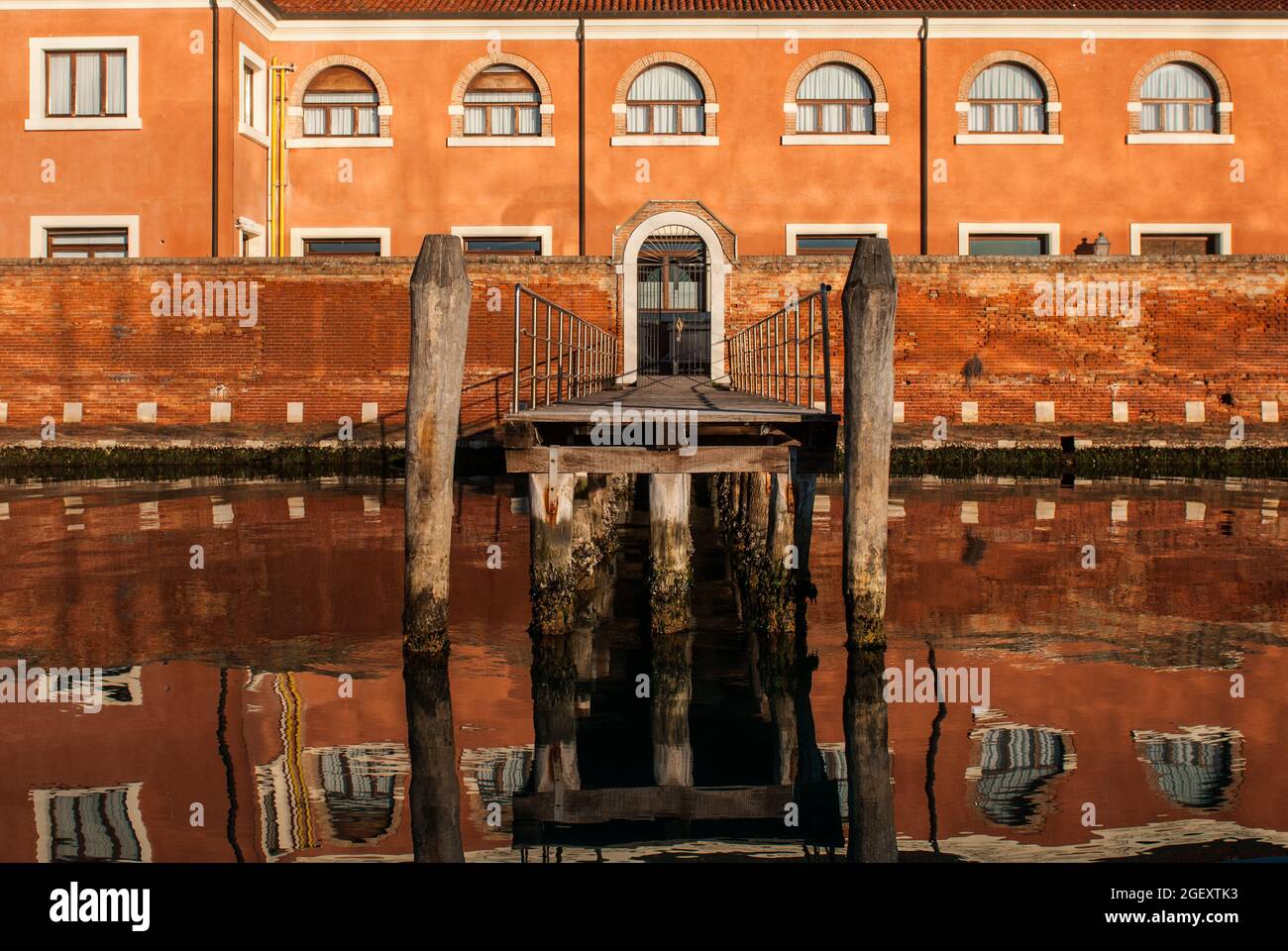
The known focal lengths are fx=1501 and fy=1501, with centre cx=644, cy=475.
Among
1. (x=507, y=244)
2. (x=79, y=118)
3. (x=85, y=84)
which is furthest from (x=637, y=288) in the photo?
(x=85, y=84)

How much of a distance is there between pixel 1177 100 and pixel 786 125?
6.63 m

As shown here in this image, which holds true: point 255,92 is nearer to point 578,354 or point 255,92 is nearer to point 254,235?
point 254,235

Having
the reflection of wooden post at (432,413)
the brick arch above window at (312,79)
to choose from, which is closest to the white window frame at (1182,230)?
the brick arch above window at (312,79)

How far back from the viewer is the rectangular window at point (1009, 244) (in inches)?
994

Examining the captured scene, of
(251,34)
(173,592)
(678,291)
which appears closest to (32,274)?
(251,34)

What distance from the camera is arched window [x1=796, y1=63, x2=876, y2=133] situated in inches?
997

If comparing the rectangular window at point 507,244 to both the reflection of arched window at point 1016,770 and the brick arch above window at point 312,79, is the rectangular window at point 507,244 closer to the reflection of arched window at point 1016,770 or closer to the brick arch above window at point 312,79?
the brick arch above window at point 312,79

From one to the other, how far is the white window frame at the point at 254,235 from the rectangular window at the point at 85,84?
2.65 m

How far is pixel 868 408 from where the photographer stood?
8.32 m

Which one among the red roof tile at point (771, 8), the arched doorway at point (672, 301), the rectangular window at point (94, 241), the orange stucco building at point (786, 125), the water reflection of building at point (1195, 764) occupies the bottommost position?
the water reflection of building at point (1195, 764)

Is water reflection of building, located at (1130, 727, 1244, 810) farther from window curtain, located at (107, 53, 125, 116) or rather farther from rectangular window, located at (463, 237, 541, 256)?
window curtain, located at (107, 53, 125, 116)

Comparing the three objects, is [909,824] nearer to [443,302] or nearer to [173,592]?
[443,302]

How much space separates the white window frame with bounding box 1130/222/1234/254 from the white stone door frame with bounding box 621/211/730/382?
24.4ft
